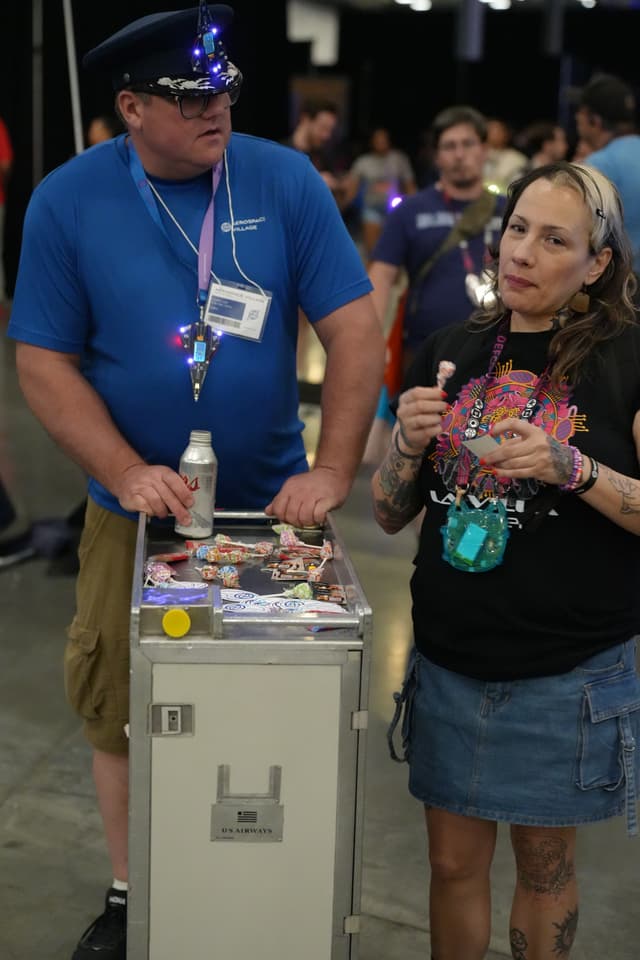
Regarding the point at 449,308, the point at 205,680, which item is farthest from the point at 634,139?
the point at 205,680

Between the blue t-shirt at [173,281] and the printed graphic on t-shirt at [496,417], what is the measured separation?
0.49 meters

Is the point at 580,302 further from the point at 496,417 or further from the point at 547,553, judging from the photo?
the point at 547,553

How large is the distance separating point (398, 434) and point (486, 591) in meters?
0.29

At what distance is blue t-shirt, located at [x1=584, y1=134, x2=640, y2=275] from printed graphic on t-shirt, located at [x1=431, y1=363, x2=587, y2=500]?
2.73 m

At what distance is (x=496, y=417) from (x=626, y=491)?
0.76ft

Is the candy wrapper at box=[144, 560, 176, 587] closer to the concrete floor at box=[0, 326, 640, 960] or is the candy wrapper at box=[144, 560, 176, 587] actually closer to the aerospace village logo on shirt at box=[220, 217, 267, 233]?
the concrete floor at box=[0, 326, 640, 960]

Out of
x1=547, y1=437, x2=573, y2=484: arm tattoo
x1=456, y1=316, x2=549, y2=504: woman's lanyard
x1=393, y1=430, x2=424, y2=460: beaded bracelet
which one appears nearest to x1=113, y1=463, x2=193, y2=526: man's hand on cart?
x1=393, y1=430, x2=424, y2=460: beaded bracelet

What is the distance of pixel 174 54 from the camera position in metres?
2.13

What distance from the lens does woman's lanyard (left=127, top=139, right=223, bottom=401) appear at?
2.17 meters

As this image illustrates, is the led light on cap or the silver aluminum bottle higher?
the silver aluminum bottle

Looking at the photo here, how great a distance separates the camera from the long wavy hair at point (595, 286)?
1.81 meters

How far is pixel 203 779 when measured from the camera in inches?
67.6

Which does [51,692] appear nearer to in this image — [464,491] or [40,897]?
[40,897]

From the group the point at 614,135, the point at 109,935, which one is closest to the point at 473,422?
the point at 109,935
